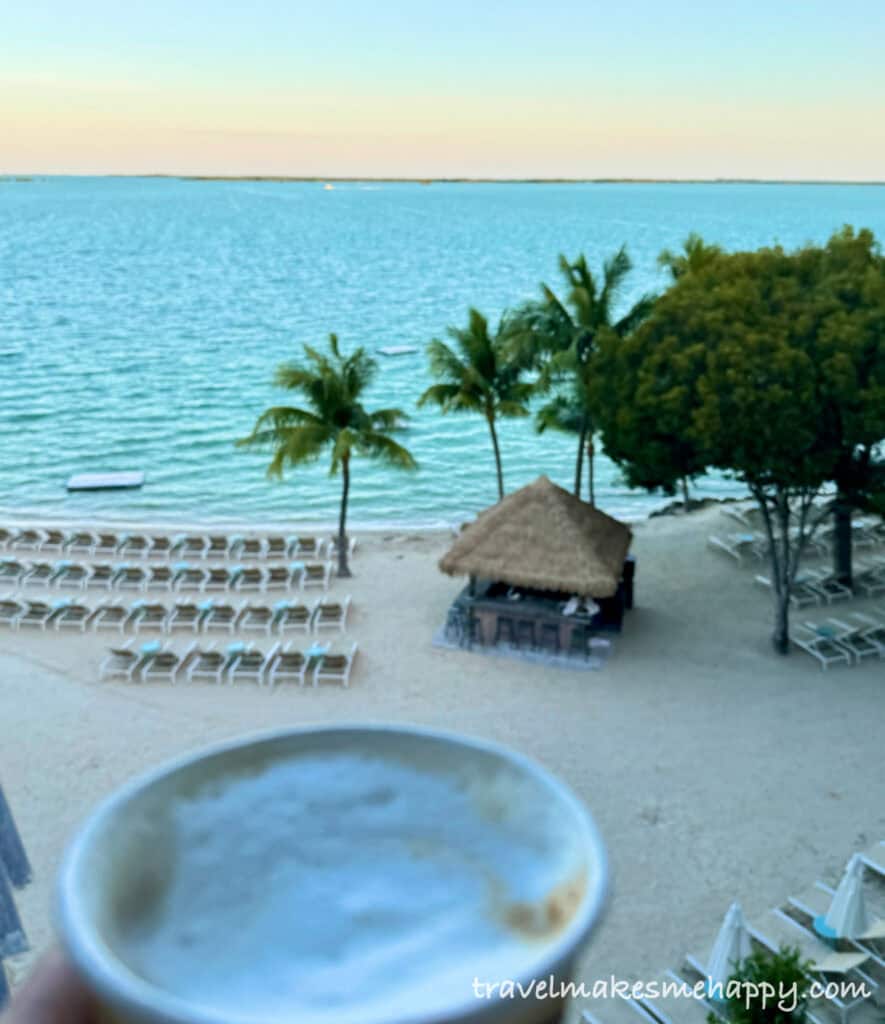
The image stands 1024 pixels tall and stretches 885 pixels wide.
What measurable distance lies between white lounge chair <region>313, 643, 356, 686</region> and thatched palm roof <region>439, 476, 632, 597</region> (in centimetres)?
245

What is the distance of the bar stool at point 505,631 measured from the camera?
54.4 feet

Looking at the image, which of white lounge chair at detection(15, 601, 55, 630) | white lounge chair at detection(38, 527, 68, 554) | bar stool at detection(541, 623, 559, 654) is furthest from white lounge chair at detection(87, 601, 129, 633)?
bar stool at detection(541, 623, 559, 654)

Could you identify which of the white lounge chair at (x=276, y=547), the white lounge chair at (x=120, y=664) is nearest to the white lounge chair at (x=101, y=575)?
the white lounge chair at (x=276, y=547)

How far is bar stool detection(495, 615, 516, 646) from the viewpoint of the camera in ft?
54.4

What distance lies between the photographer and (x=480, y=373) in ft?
69.6

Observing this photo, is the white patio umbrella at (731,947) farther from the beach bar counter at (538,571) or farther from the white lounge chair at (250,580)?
the white lounge chair at (250,580)

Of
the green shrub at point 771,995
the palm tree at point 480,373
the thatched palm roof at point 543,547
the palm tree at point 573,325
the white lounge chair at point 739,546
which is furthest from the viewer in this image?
the palm tree at point 480,373

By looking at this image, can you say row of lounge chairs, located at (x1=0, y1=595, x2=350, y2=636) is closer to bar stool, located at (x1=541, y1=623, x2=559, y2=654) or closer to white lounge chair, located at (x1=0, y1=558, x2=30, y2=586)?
white lounge chair, located at (x1=0, y1=558, x2=30, y2=586)

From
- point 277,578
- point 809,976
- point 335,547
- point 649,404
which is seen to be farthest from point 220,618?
point 809,976

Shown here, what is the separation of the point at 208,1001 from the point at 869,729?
14.3 m

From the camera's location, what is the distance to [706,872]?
35.7 feet

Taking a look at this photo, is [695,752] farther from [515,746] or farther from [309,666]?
[309,666]

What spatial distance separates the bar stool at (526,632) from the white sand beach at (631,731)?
2.13 ft

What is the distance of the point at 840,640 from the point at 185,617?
35.8ft
